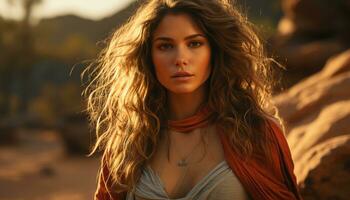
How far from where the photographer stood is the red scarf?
7.59 feet

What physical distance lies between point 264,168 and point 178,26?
702 mm

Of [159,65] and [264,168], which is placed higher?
[159,65]

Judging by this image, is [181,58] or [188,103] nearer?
[181,58]

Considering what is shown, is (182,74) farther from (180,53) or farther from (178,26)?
(178,26)

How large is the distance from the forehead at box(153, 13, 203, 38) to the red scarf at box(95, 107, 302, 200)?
0.35 meters

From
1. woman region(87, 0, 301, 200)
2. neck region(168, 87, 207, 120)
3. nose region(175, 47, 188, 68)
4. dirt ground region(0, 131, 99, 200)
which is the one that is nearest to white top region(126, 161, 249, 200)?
woman region(87, 0, 301, 200)

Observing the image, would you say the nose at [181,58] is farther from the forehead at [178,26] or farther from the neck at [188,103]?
the neck at [188,103]

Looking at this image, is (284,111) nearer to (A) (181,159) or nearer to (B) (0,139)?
(A) (181,159)

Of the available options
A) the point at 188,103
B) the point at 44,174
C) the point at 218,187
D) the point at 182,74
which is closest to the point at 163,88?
the point at 188,103

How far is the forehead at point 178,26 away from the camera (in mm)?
2453

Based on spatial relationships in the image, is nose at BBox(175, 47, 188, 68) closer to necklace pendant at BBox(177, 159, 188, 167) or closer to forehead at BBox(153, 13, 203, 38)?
forehead at BBox(153, 13, 203, 38)

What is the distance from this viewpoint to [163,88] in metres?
2.73

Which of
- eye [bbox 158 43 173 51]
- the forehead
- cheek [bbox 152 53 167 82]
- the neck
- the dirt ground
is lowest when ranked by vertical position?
the dirt ground

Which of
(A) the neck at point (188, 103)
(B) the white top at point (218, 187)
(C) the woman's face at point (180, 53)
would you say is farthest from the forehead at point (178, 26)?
(B) the white top at point (218, 187)
